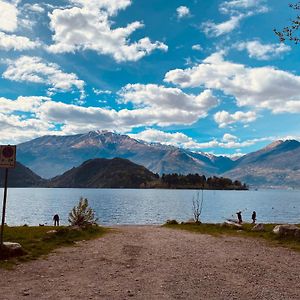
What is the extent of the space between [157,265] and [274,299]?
7.40 meters

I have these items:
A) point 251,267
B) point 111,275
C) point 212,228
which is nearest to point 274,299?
point 251,267

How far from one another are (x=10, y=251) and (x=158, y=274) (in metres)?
8.73

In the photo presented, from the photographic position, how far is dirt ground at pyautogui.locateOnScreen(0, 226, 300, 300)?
13625 mm

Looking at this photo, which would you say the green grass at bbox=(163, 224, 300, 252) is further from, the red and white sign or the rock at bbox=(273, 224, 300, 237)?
the red and white sign

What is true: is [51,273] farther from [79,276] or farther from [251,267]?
[251,267]

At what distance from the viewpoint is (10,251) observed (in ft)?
66.0

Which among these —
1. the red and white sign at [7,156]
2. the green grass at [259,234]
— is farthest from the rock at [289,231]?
the red and white sign at [7,156]

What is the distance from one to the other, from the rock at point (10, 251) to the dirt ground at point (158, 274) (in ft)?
5.42

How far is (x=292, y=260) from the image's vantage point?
21.0 meters

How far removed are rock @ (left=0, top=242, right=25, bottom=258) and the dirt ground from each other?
5.42ft

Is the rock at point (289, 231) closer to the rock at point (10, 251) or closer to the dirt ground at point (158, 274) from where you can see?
the dirt ground at point (158, 274)

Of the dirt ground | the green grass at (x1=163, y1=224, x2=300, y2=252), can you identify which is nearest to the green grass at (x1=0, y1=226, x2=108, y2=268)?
the dirt ground

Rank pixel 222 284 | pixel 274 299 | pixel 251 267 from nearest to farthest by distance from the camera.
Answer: pixel 274 299 < pixel 222 284 < pixel 251 267

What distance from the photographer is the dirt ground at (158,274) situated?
44.7 ft
